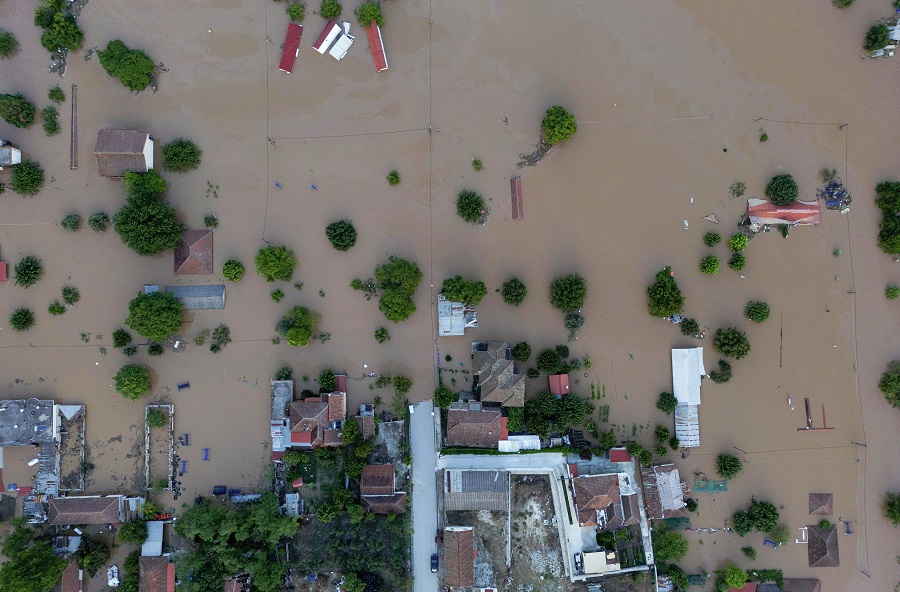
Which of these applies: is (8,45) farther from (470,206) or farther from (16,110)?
(470,206)

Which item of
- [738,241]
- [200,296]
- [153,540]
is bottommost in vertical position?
[153,540]

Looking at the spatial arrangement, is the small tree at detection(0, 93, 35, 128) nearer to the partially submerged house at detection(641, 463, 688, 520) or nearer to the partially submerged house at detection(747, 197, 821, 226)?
the partially submerged house at detection(641, 463, 688, 520)

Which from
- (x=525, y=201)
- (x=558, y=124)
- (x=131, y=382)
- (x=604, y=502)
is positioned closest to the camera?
(x=604, y=502)

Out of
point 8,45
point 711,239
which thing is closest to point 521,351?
point 711,239

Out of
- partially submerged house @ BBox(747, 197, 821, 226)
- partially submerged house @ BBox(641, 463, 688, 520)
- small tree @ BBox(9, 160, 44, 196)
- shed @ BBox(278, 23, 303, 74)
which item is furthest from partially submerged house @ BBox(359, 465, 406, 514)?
partially submerged house @ BBox(747, 197, 821, 226)

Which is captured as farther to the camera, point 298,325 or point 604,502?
point 298,325

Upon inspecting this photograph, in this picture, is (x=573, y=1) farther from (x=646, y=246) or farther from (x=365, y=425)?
(x=365, y=425)

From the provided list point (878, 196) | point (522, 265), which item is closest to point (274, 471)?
point (522, 265)
